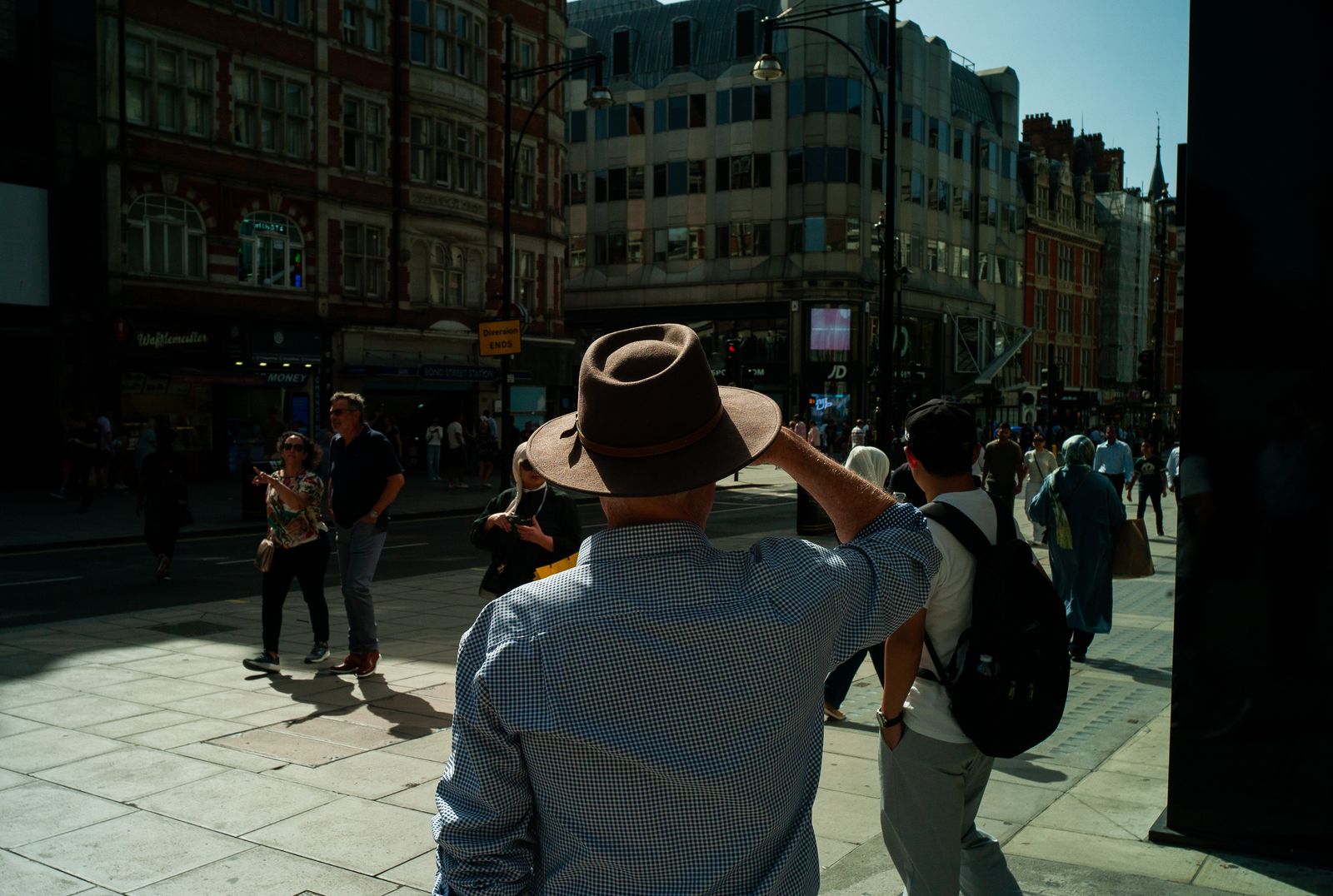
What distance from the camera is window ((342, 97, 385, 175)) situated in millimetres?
32906

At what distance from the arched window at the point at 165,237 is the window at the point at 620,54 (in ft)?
105

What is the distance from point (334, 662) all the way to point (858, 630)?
7589mm

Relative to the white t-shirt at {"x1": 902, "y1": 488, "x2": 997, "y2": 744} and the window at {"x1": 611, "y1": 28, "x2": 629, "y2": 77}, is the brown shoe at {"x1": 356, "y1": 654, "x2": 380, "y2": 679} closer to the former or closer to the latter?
the white t-shirt at {"x1": 902, "y1": 488, "x2": 997, "y2": 744}

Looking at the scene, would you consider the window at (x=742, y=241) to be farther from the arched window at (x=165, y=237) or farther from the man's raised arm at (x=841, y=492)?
the man's raised arm at (x=841, y=492)

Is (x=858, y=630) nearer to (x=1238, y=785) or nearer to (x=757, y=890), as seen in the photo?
(x=757, y=890)

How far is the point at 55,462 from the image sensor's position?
25.8 meters

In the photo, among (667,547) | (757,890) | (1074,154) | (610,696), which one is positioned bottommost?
(757,890)

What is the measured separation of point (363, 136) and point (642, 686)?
33.7 meters

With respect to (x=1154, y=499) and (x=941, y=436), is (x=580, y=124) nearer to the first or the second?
(x=1154, y=499)

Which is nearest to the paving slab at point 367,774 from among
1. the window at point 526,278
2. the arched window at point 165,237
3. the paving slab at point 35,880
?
the paving slab at point 35,880

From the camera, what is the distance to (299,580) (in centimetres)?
862

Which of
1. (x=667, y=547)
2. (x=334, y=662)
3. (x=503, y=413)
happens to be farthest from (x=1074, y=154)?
(x=667, y=547)

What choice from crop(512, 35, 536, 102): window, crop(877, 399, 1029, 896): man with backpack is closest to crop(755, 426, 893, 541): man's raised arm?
crop(877, 399, 1029, 896): man with backpack

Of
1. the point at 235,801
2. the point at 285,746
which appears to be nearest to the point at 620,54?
the point at 285,746
